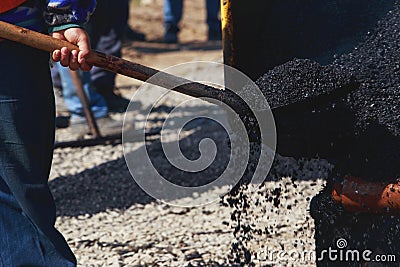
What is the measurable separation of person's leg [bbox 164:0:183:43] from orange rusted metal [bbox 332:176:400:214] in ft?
21.2

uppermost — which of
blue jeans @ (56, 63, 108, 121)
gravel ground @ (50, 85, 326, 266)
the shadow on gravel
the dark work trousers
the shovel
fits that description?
the shovel

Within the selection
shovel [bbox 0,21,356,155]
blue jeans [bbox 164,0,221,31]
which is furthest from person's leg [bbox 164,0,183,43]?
shovel [bbox 0,21,356,155]

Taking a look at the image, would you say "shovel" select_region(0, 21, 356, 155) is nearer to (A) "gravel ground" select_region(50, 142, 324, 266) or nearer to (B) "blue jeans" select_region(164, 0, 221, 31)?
(A) "gravel ground" select_region(50, 142, 324, 266)

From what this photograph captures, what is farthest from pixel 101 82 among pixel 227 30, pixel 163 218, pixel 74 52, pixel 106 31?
pixel 74 52

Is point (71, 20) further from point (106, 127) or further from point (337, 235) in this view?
point (106, 127)

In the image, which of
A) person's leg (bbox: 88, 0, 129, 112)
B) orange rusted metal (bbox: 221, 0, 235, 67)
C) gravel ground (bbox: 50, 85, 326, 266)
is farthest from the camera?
person's leg (bbox: 88, 0, 129, 112)

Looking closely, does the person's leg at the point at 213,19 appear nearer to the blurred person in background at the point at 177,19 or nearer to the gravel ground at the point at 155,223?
the blurred person in background at the point at 177,19

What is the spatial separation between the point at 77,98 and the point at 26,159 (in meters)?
2.76

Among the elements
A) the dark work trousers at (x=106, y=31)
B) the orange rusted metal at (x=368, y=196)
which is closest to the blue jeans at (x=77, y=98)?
the dark work trousers at (x=106, y=31)

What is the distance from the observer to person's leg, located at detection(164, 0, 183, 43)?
332 inches

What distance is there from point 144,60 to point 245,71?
528 cm

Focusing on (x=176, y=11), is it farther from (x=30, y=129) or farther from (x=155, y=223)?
(x=30, y=129)

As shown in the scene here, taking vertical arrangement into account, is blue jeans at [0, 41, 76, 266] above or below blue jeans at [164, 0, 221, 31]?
above

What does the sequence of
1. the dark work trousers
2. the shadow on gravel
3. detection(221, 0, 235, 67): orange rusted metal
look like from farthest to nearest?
the shadow on gravel, the dark work trousers, detection(221, 0, 235, 67): orange rusted metal
